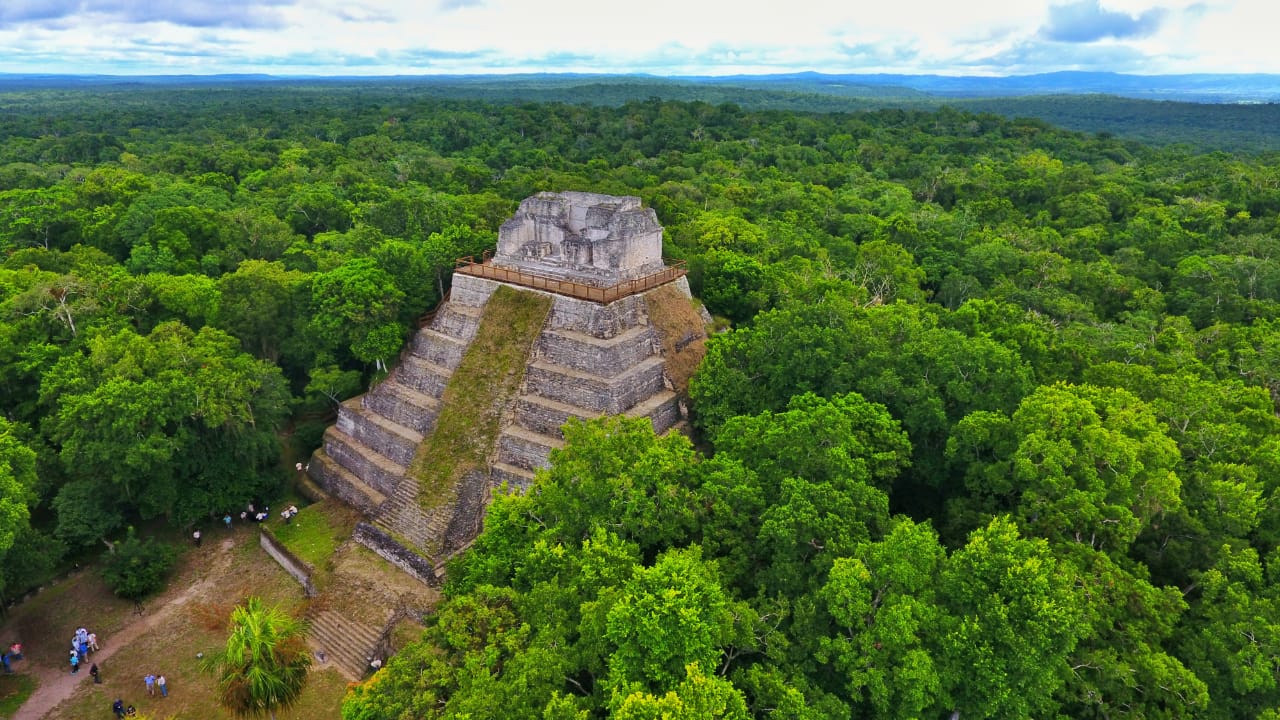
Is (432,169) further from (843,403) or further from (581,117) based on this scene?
(843,403)

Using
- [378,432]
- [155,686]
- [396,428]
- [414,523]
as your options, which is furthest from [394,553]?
[155,686]

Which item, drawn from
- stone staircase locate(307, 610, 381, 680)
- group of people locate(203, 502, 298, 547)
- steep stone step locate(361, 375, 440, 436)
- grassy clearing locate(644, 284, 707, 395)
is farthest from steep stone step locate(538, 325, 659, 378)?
group of people locate(203, 502, 298, 547)

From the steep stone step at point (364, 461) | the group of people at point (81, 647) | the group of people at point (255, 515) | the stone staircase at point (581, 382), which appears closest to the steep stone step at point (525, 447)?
the stone staircase at point (581, 382)

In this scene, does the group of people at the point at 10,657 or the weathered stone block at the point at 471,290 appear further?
the weathered stone block at the point at 471,290

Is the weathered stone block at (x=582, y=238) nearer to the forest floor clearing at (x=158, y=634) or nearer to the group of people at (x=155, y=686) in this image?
the forest floor clearing at (x=158, y=634)

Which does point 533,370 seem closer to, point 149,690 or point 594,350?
point 594,350

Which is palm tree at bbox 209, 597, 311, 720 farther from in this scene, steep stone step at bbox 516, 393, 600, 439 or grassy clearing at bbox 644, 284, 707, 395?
grassy clearing at bbox 644, 284, 707, 395
